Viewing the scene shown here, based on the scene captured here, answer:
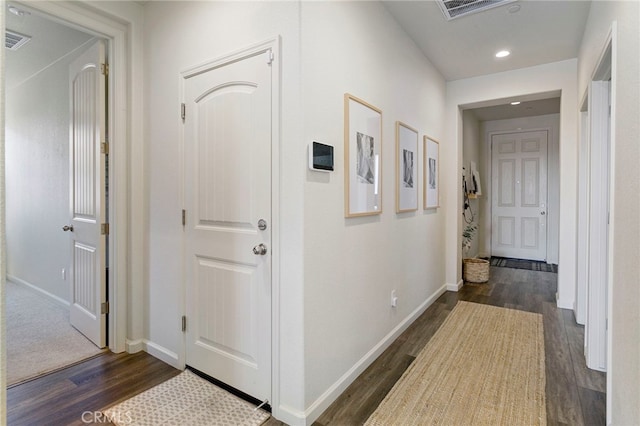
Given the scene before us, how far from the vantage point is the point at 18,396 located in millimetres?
1948

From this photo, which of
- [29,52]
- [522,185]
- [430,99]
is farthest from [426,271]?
[29,52]

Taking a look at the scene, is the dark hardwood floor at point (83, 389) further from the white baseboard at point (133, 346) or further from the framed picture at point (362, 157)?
the framed picture at point (362, 157)

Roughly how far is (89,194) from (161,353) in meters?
1.41

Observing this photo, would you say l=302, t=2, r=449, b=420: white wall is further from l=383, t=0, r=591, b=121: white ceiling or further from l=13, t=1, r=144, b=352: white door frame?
l=13, t=1, r=144, b=352: white door frame

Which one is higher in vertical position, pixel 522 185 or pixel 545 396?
pixel 522 185

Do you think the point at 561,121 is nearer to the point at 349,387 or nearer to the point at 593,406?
the point at 593,406

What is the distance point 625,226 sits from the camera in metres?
1.39

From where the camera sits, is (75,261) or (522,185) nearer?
(75,261)

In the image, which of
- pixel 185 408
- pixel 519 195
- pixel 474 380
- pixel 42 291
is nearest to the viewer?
pixel 185 408

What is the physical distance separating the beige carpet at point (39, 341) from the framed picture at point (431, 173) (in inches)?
129

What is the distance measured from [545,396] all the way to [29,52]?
530 cm

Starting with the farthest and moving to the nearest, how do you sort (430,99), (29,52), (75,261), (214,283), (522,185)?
1. (522,185)
2. (430,99)
3. (29,52)
4. (75,261)
5. (214,283)

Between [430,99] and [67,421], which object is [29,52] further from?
[430,99]

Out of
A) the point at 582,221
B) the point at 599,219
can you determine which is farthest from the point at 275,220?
the point at 582,221
